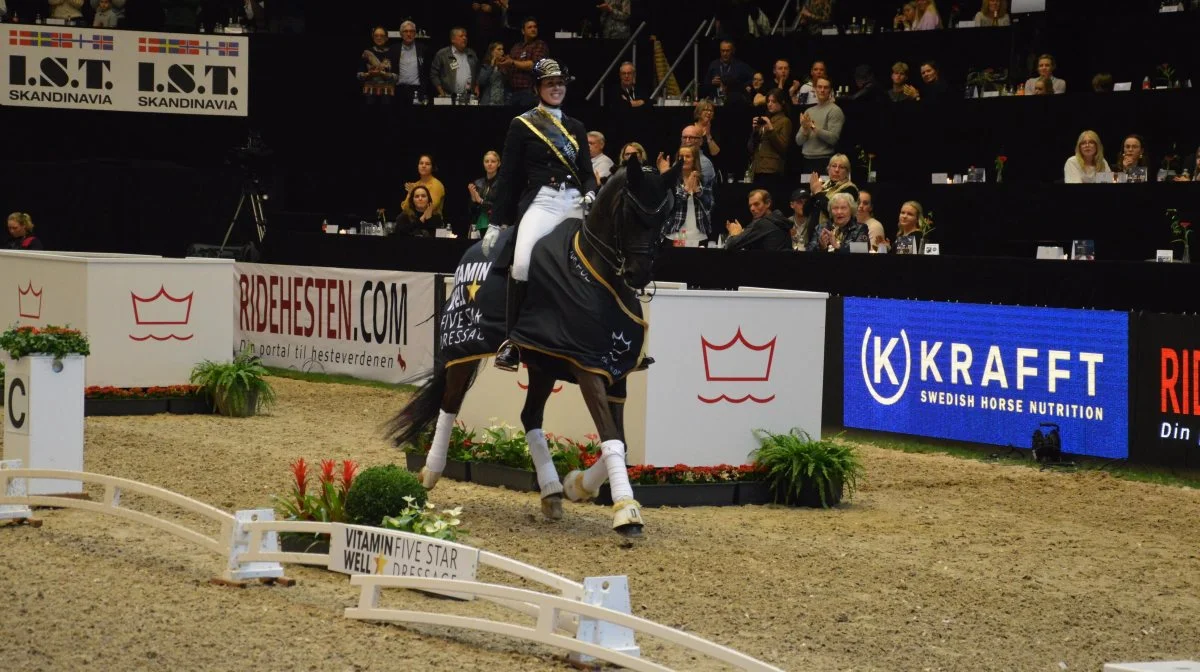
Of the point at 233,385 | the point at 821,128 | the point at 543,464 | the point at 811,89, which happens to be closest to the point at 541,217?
the point at 543,464

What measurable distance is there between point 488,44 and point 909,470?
39.2 ft

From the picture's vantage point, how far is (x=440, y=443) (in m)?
10.4

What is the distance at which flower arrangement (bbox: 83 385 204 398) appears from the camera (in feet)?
49.9

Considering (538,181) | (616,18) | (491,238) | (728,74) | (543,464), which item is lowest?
(543,464)

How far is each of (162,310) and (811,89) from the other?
7.59 metres

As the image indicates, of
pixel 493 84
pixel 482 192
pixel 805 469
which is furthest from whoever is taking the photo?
pixel 493 84

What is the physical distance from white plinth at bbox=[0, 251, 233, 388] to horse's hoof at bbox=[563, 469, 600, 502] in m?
6.73

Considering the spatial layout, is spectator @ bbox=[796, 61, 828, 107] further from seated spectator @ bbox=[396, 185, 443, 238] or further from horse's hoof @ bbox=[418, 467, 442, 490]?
horse's hoof @ bbox=[418, 467, 442, 490]

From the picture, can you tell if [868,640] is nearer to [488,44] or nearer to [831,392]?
[831,392]

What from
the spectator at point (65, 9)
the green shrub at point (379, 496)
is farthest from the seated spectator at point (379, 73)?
the green shrub at point (379, 496)

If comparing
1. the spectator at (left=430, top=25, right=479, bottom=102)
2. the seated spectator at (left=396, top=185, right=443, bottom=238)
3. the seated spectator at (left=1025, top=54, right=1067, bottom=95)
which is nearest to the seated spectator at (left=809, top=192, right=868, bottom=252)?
the seated spectator at (left=1025, top=54, right=1067, bottom=95)

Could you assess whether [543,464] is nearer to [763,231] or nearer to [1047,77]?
[763,231]

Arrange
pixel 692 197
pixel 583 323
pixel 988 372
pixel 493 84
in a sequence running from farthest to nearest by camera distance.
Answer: pixel 493 84 → pixel 692 197 → pixel 988 372 → pixel 583 323

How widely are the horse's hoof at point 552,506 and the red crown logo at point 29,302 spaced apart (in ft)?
25.8
